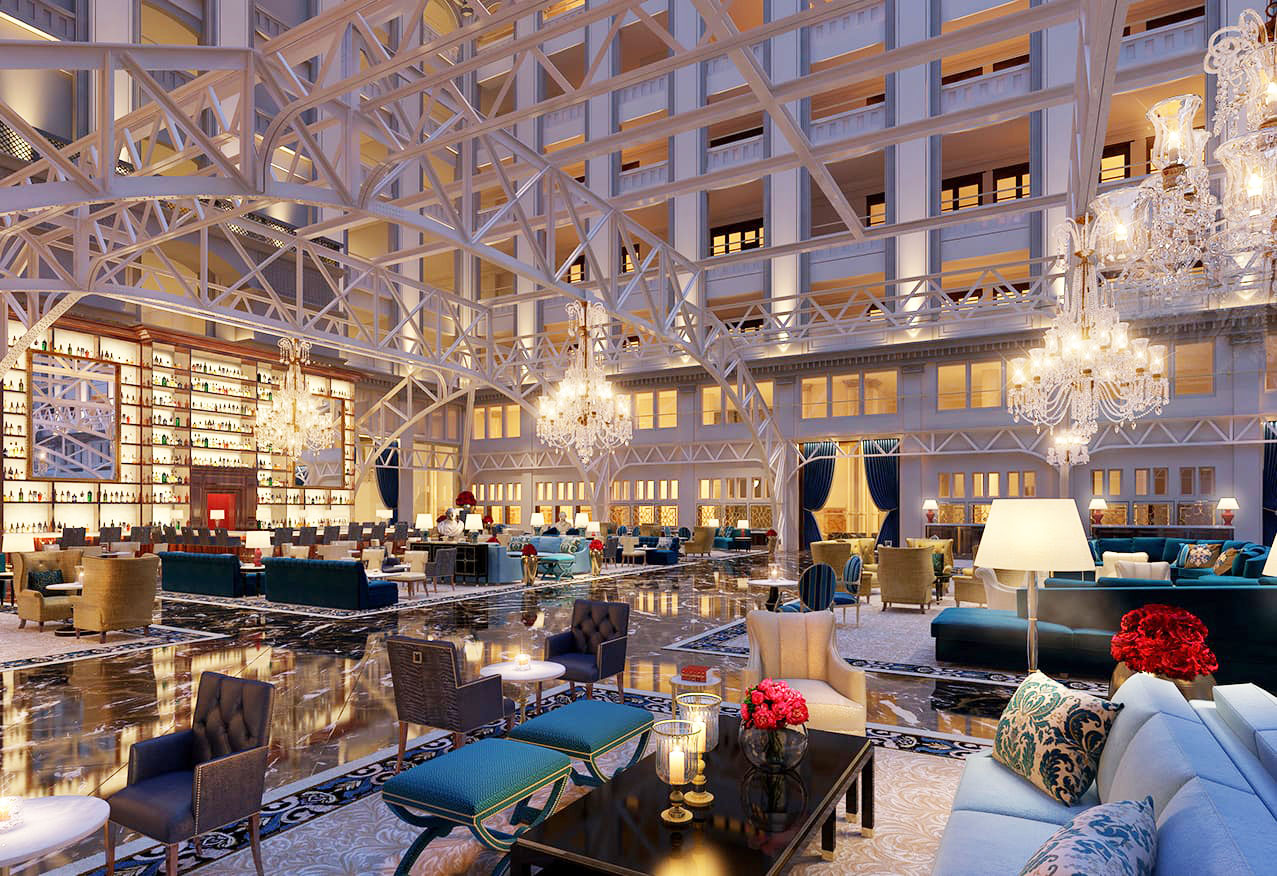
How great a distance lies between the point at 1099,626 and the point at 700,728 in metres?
5.36

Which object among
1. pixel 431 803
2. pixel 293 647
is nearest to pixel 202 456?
pixel 293 647

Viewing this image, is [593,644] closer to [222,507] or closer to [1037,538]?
[1037,538]

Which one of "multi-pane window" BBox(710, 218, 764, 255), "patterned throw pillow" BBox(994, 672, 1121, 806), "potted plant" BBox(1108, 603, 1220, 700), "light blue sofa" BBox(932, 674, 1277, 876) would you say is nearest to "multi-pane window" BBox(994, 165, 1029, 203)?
"multi-pane window" BBox(710, 218, 764, 255)

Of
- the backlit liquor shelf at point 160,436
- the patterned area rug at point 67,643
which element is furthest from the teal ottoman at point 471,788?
the backlit liquor shelf at point 160,436

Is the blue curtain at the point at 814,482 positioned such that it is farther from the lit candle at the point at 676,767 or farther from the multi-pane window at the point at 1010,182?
the lit candle at the point at 676,767

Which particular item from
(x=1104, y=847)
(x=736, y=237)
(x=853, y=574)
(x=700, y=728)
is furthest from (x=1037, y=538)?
(x=736, y=237)

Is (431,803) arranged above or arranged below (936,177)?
below

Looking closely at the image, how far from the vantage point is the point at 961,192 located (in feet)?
68.0

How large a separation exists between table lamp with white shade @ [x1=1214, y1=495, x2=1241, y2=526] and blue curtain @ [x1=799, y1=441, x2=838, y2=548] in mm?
8875

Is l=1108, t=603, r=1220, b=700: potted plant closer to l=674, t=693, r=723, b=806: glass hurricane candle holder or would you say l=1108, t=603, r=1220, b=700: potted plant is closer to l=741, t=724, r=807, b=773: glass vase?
l=741, t=724, r=807, b=773: glass vase

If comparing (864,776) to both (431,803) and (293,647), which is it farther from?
(293,647)

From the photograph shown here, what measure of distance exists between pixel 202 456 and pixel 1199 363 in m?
24.2

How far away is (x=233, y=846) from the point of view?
10.8 ft

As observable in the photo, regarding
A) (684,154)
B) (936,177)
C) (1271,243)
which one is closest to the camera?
(1271,243)
